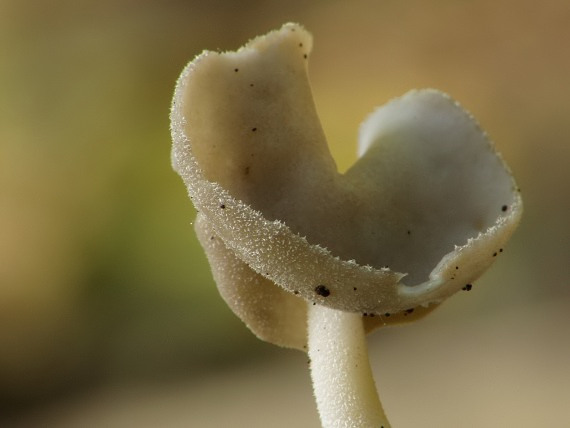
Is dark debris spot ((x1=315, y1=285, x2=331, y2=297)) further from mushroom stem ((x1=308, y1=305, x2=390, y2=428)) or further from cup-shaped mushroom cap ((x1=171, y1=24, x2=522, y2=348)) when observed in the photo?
mushroom stem ((x1=308, y1=305, x2=390, y2=428))

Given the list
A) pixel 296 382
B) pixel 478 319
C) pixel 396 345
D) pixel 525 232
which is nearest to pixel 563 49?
pixel 525 232

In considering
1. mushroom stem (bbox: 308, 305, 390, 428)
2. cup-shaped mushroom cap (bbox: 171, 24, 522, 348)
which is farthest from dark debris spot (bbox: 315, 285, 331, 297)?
Answer: mushroom stem (bbox: 308, 305, 390, 428)

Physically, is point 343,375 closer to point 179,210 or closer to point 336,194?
point 336,194

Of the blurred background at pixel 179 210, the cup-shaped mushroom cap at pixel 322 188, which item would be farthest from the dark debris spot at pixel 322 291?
the blurred background at pixel 179 210

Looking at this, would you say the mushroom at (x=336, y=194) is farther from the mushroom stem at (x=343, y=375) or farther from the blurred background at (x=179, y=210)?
the blurred background at (x=179, y=210)

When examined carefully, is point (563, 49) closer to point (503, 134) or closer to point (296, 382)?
point (503, 134)

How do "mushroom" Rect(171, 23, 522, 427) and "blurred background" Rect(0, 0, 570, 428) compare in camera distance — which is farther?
"blurred background" Rect(0, 0, 570, 428)

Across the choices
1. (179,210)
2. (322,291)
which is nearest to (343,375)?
(322,291)
